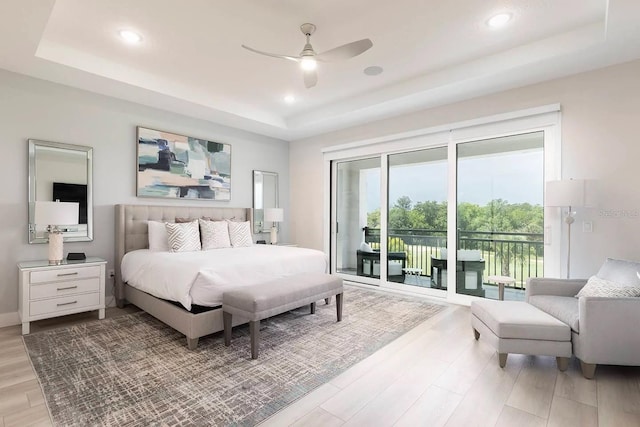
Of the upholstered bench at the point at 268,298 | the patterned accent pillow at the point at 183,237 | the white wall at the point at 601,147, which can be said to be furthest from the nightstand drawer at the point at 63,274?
the white wall at the point at 601,147

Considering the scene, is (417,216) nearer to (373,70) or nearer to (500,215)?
(500,215)

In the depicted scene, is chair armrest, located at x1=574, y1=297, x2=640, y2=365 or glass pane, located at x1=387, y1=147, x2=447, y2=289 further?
glass pane, located at x1=387, y1=147, x2=447, y2=289

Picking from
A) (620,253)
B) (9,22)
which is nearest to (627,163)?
(620,253)

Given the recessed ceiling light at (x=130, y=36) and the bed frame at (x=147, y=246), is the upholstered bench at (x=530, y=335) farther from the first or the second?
the recessed ceiling light at (x=130, y=36)

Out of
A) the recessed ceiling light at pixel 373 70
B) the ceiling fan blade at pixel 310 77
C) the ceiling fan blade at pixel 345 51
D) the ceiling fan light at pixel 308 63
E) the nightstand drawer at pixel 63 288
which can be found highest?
the recessed ceiling light at pixel 373 70

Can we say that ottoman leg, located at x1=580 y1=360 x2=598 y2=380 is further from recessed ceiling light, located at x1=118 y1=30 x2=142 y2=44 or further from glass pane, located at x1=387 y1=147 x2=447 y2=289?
recessed ceiling light, located at x1=118 y1=30 x2=142 y2=44

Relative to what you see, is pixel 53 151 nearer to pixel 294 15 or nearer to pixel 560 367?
pixel 294 15

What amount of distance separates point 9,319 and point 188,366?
2594mm

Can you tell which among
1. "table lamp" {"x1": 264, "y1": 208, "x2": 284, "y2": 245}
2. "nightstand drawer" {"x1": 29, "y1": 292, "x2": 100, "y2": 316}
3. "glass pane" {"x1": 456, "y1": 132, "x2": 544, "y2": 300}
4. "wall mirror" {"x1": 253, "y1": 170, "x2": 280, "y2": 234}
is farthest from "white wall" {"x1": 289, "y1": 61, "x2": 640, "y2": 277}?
"nightstand drawer" {"x1": 29, "y1": 292, "x2": 100, "y2": 316}

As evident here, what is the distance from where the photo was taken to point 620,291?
2.56 meters

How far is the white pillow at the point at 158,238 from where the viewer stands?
4.22 metres

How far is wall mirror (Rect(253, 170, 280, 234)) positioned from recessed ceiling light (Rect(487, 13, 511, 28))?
171 inches

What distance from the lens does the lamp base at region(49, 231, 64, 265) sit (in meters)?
3.43

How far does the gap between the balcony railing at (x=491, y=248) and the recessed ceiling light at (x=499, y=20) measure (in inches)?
96.8
